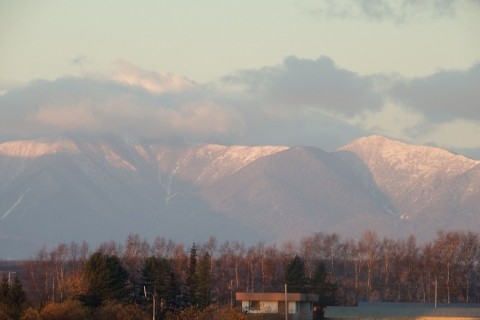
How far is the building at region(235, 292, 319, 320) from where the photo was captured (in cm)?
9619

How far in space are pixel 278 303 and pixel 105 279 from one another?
473 inches

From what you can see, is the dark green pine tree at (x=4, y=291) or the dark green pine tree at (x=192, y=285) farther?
the dark green pine tree at (x=192, y=285)

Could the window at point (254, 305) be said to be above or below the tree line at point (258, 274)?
below

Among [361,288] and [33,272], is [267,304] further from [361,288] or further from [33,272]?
[33,272]

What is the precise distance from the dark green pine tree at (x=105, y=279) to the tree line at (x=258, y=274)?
0.22 ft

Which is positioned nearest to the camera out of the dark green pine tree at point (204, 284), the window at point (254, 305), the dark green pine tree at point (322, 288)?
the window at point (254, 305)

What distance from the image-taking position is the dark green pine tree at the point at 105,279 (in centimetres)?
9352

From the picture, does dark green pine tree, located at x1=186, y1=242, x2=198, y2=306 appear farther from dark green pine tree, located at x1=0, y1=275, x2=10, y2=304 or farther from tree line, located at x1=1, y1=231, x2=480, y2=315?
dark green pine tree, located at x1=0, y1=275, x2=10, y2=304

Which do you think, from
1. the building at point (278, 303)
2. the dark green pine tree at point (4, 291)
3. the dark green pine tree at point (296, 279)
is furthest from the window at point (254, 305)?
the dark green pine tree at point (4, 291)

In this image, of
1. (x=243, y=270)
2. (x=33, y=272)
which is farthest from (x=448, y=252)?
(x=33, y=272)

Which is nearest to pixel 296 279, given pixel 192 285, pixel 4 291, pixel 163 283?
pixel 192 285

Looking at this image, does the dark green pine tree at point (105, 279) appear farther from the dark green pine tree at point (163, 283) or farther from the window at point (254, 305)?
the window at point (254, 305)

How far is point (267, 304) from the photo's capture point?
318 feet

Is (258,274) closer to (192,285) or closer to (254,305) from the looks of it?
(192,285)
